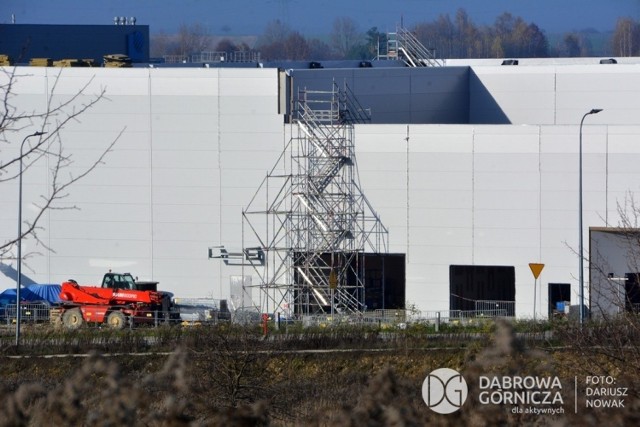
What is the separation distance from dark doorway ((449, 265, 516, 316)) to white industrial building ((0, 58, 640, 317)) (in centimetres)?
12

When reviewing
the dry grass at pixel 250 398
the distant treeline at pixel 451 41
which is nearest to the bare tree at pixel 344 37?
the distant treeline at pixel 451 41

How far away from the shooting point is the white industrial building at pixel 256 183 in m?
38.3

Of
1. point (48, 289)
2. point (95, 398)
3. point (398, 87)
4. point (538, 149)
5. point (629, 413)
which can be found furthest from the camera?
point (398, 87)

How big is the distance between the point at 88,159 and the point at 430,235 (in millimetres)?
14089

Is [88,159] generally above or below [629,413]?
above

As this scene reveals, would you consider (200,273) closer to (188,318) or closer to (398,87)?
(188,318)

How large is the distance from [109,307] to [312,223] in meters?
8.85

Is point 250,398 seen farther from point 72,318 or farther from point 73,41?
point 73,41

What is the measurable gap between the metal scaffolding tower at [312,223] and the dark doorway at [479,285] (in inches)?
124

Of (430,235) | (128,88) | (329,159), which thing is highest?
(128,88)

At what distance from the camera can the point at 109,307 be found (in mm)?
35969

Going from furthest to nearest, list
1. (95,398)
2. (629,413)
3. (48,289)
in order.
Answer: (48,289) → (95,398) → (629,413)

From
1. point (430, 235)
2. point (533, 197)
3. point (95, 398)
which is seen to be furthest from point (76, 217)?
point (95, 398)

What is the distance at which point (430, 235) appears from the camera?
129ft
